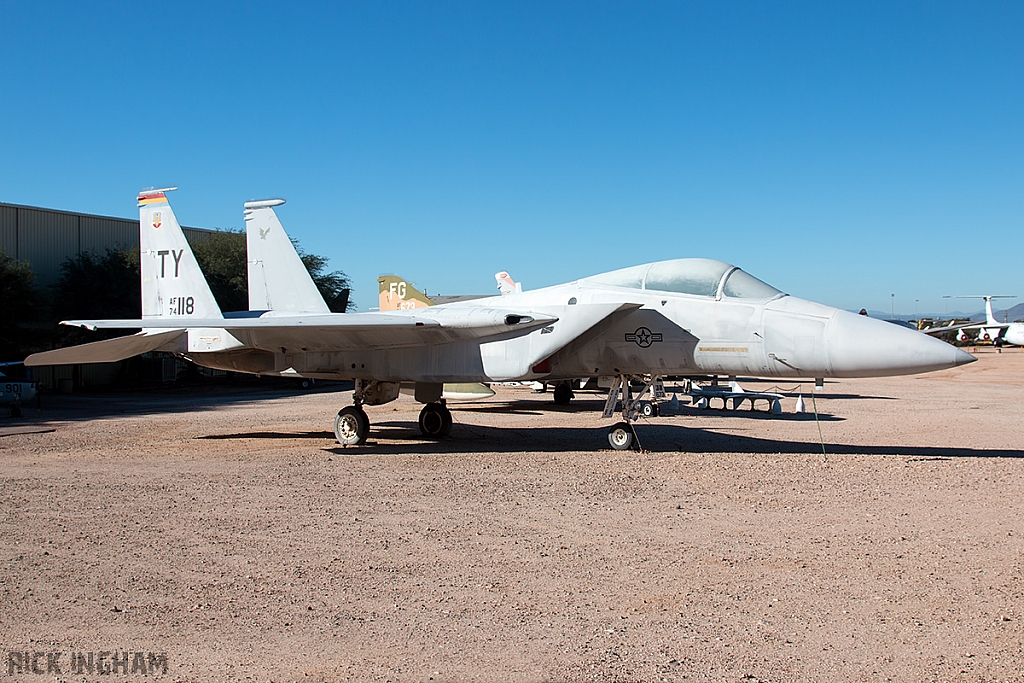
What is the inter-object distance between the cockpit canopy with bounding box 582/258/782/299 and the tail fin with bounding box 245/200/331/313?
5.30m

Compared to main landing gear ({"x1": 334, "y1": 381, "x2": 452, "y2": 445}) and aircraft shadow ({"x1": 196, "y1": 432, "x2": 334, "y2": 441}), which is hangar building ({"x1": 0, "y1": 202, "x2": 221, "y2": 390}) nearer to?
aircraft shadow ({"x1": 196, "y1": 432, "x2": 334, "y2": 441})

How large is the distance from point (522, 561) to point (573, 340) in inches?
209

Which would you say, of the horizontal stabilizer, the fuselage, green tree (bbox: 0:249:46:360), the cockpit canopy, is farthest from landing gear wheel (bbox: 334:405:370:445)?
green tree (bbox: 0:249:46:360)

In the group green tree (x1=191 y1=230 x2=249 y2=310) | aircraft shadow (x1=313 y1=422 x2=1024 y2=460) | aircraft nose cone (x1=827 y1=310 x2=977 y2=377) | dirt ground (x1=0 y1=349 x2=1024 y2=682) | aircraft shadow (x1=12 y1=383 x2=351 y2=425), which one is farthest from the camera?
green tree (x1=191 y1=230 x2=249 y2=310)

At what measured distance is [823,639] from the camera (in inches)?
167

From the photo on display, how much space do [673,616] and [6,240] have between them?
30.7 m

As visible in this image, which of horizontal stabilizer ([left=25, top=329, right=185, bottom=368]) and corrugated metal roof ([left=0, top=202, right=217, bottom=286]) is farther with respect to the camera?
corrugated metal roof ([left=0, top=202, right=217, bottom=286])

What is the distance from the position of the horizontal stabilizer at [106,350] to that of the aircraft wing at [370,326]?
3.87 feet

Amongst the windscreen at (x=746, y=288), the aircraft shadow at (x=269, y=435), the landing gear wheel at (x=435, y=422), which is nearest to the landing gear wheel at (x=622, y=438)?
the windscreen at (x=746, y=288)

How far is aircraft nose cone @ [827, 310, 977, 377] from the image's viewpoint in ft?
29.3

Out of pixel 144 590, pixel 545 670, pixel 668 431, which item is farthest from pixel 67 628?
pixel 668 431

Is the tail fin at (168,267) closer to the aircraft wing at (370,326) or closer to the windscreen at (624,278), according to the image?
the aircraft wing at (370,326)

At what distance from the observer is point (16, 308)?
992 inches

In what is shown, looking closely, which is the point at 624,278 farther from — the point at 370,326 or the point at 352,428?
the point at 352,428
